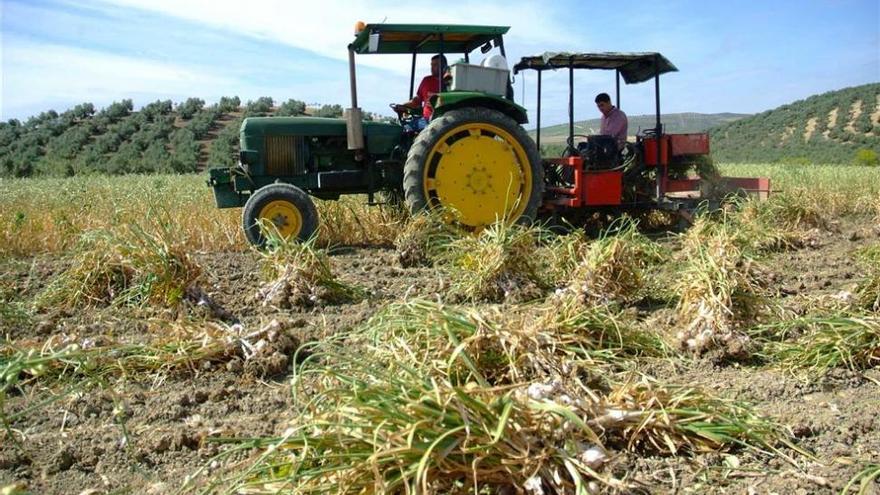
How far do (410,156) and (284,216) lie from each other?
1.35 meters

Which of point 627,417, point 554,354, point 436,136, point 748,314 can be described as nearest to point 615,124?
point 436,136

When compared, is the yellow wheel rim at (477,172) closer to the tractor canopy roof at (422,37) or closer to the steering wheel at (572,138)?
the tractor canopy roof at (422,37)

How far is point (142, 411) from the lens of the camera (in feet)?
9.00

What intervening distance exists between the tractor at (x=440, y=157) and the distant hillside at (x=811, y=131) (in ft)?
122

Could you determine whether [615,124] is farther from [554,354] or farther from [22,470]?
[22,470]

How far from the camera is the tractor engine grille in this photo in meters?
6.84

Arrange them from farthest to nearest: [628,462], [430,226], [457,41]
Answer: [457,41] < [430,226] < [628,462]

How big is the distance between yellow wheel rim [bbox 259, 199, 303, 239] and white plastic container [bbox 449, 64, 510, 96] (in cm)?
204

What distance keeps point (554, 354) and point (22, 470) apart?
198 cm

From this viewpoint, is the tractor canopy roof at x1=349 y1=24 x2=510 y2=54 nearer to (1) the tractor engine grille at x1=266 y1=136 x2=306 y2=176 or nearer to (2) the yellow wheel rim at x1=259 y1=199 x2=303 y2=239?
(1) the tractor engine grille at x1=266 y1=136 x2=306 y2=176

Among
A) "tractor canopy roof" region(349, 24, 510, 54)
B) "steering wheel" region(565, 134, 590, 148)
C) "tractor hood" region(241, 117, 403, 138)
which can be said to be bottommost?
"steering wheel" region(565, 134, 590, 148)

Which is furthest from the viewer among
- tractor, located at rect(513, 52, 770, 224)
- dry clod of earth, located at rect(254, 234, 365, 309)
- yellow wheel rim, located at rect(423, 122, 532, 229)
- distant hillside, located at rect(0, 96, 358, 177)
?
distant hillside, located at rect(0, 96, 358, 177)

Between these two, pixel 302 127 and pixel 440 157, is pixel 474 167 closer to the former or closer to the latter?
pixel 440 157


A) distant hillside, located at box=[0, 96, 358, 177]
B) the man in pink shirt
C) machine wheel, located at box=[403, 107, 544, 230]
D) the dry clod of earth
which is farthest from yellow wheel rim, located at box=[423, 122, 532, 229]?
distant hillside, located at box=[0, 96, 358, 177]
